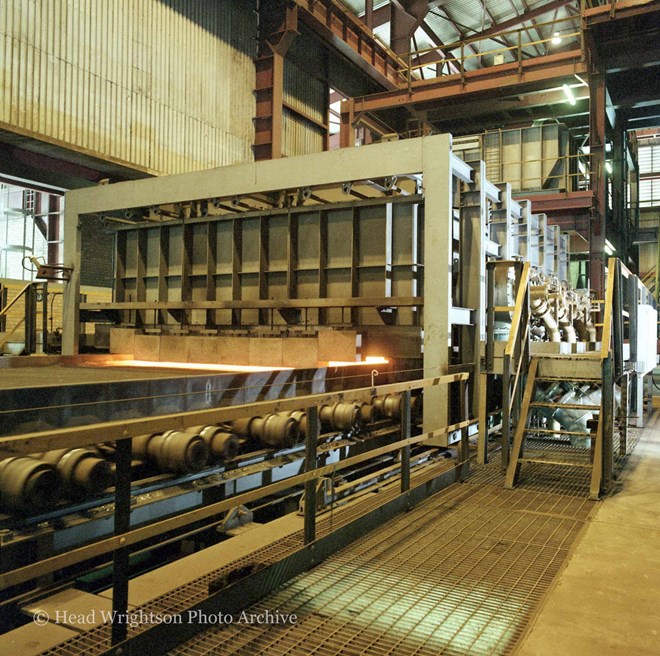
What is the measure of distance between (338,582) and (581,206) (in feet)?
52.5

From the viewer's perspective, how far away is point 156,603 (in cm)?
311

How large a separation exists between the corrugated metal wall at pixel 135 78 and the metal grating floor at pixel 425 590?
34.6ft

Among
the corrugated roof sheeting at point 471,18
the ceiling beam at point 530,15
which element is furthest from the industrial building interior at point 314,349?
the ceiling beam at point 530,15

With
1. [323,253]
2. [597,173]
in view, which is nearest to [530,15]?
[597,173]

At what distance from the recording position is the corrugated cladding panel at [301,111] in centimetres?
1850

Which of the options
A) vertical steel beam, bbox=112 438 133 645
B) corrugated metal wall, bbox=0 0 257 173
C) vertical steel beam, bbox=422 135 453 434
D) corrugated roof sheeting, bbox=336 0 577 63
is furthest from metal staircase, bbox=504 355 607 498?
corrugated roof sheeting, bbox=336 0 577 63

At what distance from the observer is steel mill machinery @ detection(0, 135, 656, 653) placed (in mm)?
3367

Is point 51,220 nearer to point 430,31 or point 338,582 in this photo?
point 430,31

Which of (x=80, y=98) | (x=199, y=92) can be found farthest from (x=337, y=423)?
(x=199, y=92)

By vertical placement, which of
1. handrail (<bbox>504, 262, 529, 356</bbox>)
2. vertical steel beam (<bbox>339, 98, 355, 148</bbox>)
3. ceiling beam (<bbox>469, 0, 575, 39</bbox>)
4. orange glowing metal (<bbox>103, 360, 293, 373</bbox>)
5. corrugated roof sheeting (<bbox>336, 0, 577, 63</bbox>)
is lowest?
orange glowing metal (<bbox>103, 360, 293, 373</bbox>)

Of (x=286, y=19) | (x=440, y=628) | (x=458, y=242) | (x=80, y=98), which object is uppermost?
(x=286, y=19)

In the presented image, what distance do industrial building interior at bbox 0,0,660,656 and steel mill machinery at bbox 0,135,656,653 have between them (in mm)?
32

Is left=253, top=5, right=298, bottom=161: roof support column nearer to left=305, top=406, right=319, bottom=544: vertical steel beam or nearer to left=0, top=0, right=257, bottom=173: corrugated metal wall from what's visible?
left=0, top=0, right=257, bottom=173: corrugated metal wall

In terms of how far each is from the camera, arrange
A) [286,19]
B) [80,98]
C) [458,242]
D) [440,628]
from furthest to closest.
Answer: [286,19] < [80,98] < [458,242] < [440,628]
